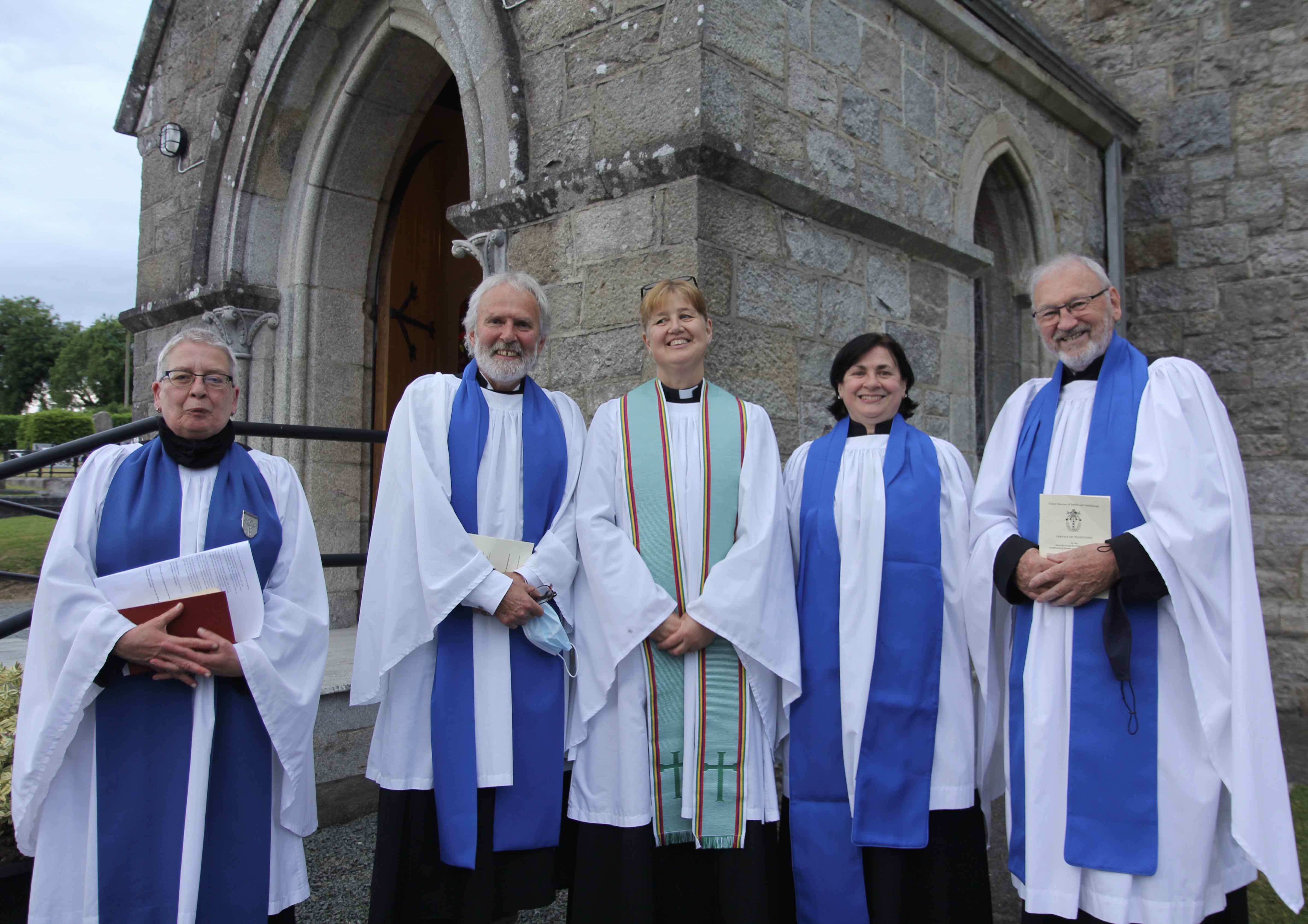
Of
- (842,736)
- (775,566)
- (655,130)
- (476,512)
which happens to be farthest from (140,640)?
(655,130)

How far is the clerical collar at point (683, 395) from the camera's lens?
2666mm

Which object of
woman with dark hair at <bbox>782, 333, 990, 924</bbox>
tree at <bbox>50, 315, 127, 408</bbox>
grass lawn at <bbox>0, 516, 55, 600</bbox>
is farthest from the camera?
tree at <bbox>50, 315, 127, 408</bbox>

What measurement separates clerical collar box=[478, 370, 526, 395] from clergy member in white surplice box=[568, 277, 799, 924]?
0.31 m

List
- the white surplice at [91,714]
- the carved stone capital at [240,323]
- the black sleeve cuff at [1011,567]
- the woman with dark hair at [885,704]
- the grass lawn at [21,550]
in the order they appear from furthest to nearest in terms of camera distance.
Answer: the grass lawn at [21,550]
the carved stone capital at [240,323]
the woman with dark hair at [885,704]
the black sleeve cuff at [1011,567]
the white surplice at [91,714]

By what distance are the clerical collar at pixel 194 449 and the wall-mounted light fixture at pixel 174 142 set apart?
4358 mm

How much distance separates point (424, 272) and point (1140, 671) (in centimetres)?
538

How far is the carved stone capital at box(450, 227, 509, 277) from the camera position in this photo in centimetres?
386

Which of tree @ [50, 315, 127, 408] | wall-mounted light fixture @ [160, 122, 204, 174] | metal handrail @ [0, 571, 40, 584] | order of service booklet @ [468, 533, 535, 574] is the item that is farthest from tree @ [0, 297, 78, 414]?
order of service booklet @ [468, 533, 535, 574]

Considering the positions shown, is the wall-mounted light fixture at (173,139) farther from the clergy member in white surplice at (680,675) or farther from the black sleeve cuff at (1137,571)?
the black sleeve cuff at (1137,571)

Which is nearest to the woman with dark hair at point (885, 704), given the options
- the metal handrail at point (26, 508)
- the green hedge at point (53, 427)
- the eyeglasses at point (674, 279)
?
the eyeglasses at point (674, 279)

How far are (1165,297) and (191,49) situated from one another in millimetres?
6877

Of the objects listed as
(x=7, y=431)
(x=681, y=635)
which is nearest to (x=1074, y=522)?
(x=681, y=635)

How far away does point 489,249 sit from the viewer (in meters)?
3.90

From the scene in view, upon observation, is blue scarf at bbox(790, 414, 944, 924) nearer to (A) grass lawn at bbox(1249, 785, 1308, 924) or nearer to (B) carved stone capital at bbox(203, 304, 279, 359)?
(A) grass lawn at bbox(1249, 785, 1308, 924)
